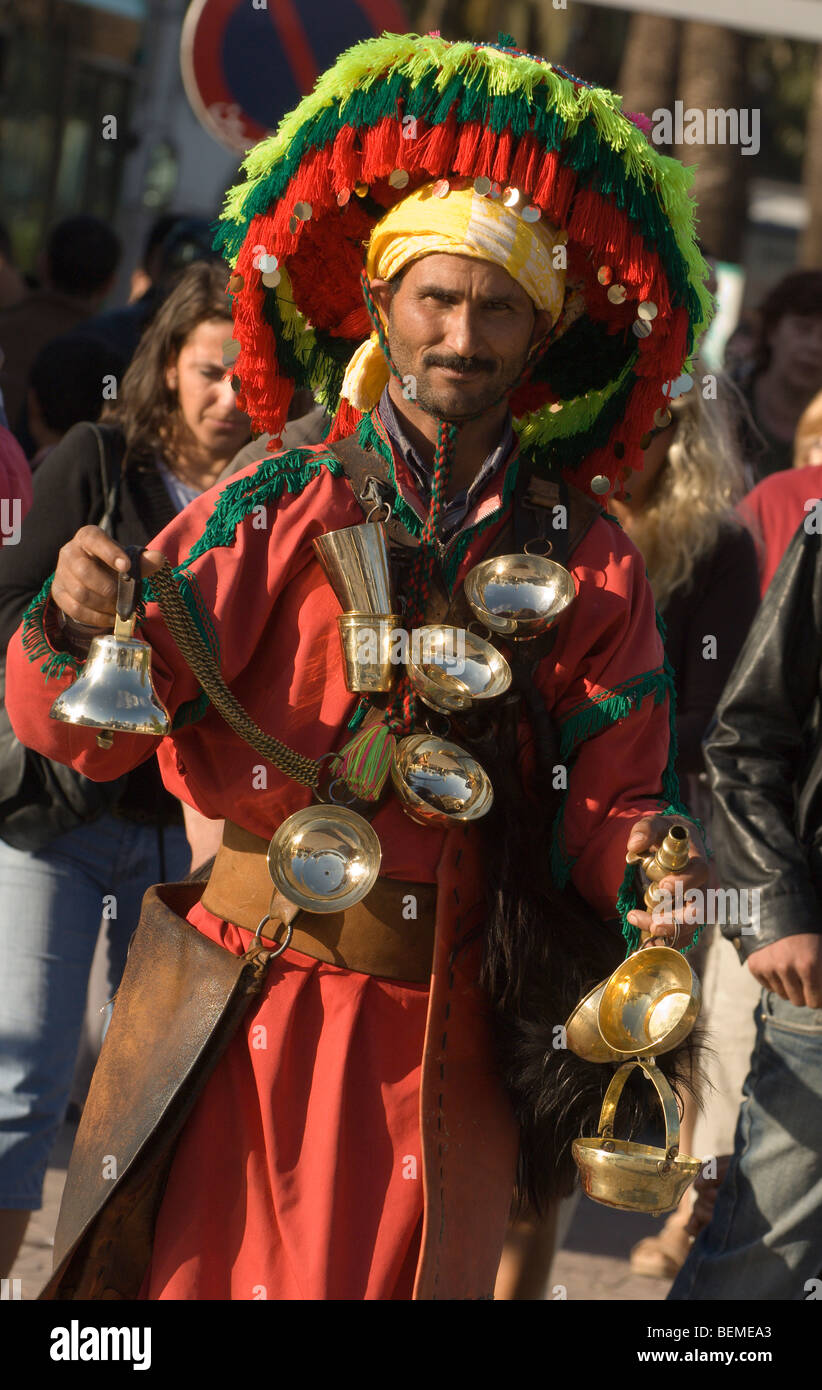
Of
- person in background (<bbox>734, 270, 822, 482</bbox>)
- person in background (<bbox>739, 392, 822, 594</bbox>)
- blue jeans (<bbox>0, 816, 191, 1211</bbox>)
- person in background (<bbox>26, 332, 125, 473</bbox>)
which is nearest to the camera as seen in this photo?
blue jeans (<bbox>0, 816, 191, 1211</bbox>)

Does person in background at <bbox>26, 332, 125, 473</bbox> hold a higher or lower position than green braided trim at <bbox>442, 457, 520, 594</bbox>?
lower

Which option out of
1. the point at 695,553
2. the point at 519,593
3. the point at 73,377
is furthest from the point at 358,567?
the point at 73,377

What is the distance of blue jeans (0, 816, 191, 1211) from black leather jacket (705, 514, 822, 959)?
1.28 metres

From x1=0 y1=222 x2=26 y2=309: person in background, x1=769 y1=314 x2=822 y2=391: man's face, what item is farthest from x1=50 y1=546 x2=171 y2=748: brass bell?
x1=0 y1=222 x2=26 y2=309: person in background

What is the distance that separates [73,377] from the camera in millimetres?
5105

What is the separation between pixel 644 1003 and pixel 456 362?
0.95m

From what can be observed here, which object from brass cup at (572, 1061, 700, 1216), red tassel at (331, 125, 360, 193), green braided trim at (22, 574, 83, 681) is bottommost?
brass cup at (572, 1061, 700, 1216)

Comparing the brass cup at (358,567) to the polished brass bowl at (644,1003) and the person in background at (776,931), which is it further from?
the person in background at (776,931)

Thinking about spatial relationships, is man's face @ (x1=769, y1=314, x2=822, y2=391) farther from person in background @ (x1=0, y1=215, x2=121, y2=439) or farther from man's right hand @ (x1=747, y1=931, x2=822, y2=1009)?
man's right hand @ (x1=747, y1=931, x2=822, y2=1009)

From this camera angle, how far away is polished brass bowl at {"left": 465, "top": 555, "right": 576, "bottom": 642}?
264 centimetres

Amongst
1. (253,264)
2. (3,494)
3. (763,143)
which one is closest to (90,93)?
(3,494)

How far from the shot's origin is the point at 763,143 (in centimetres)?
3216
